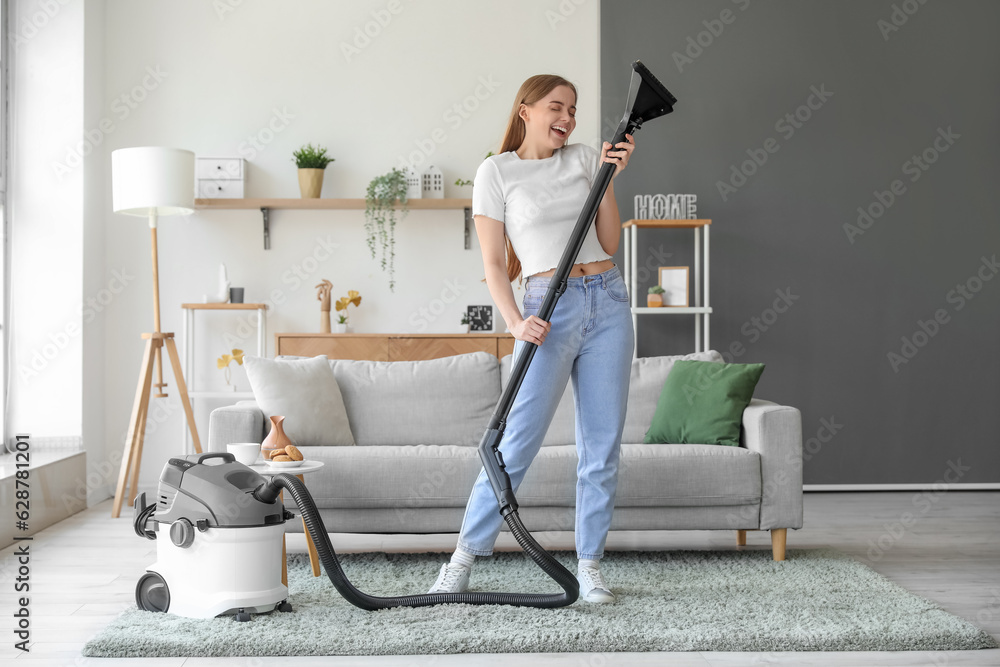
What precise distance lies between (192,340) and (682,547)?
280 cm

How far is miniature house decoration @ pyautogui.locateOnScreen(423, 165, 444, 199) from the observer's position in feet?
15.6

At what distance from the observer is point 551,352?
239cm

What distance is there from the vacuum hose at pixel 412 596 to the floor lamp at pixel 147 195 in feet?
6.84

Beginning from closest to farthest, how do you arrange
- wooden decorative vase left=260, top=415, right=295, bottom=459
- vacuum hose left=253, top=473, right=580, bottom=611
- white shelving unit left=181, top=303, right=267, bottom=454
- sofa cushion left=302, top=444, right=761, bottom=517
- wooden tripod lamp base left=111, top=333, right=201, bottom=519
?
vacuum hose left=253, top=473, right=580, bottom=611 → wooden decorative vase left=260, top=415, right=295, bottom=459 → sofa cushion left=302, top=444, right=761, bottom=517 → wooden tripod lamp base left=111, top=333, right=201, bottom=519 → white shelving unit left=181, top=303, right=267, bottom=454

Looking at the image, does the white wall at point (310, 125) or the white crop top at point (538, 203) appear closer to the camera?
the white crop top at point (538, 203)

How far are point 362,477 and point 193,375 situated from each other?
216 cm

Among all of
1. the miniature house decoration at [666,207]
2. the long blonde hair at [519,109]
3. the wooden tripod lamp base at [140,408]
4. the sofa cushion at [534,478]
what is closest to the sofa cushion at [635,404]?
the sofa cushion at [534,478]

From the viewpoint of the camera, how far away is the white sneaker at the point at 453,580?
7.95 ft

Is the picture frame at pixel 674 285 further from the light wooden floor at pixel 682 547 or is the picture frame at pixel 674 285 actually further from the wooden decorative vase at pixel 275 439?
the wooden decorative vase at pixel 275 439

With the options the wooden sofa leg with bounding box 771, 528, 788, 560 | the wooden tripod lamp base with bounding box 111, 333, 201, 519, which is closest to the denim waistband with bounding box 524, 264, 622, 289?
the wooden sofa leg with bounding box 771, 528, 788, 560

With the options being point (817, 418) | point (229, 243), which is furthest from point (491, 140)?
point (817, 418)

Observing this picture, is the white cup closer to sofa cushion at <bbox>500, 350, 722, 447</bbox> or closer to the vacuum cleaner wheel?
the vacuum cleaner wheel

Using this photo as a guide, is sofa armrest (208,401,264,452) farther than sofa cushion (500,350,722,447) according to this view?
No

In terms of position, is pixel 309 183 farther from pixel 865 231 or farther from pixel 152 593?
pixel 865 231
